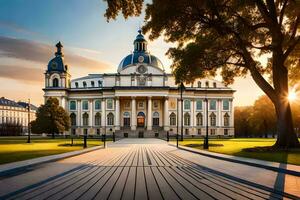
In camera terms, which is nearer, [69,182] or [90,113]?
[69,182]

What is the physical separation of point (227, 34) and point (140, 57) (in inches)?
2679

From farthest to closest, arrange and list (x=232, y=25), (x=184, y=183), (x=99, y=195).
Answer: (x=232, y=25)
(x=184, y=183)
(x=99, y=195)

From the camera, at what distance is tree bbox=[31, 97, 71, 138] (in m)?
71.1

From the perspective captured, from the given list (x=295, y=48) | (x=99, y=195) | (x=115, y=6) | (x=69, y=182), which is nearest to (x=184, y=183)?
(x=99, y=195)

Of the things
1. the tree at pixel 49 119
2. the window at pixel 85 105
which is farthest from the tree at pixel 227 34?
the window at pixel 85 105

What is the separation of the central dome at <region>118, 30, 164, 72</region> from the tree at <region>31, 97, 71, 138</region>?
22.9m

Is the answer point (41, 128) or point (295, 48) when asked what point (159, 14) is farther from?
point (41, 128)

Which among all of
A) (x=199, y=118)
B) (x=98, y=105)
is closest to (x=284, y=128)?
(x=199, y=118)

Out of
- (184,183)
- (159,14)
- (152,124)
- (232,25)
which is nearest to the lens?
(184,183)

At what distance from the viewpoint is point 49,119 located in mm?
72250

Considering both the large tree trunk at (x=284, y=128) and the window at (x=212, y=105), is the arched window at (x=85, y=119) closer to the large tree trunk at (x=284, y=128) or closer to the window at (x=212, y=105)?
the window at (x=212, y=105)

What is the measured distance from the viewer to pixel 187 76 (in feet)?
84.8

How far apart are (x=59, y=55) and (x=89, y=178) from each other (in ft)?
286

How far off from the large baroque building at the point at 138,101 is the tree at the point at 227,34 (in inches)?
2237
